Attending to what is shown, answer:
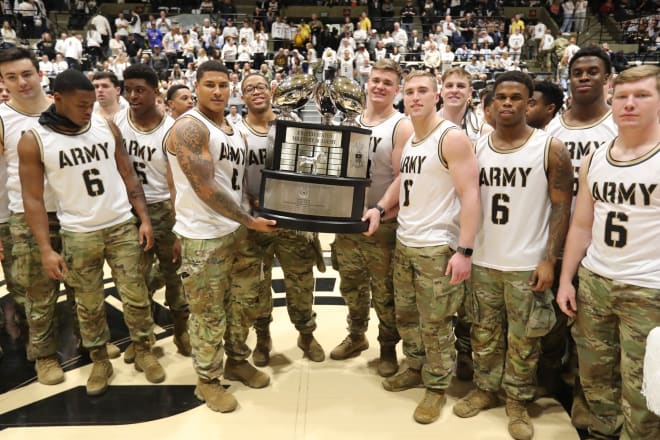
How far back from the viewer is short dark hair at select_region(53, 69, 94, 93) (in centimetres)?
306

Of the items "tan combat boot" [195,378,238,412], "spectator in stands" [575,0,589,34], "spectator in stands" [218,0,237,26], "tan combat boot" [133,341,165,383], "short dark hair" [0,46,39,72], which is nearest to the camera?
"tan combat boot" [195,378,238,412]

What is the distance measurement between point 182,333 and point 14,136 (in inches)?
69.5

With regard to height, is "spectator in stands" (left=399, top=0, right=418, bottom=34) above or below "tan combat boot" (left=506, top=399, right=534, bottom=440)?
above

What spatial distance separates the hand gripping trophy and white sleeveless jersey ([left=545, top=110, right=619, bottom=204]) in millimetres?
1208

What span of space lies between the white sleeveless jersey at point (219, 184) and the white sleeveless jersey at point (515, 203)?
144 cm

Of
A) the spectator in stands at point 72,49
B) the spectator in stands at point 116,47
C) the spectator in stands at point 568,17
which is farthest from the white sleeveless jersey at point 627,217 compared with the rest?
the spectator in stands at point 568,17

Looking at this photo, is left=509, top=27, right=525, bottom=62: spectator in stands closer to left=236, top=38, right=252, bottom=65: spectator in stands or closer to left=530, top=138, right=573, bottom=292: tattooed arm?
left=236, top=38, right=252, bottom=65: spectator in stands

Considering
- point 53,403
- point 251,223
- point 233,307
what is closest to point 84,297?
point 53,403

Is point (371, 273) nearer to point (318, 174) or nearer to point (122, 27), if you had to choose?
point (318, 174)

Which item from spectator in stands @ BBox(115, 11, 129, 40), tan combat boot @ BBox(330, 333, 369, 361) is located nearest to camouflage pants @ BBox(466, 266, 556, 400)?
tan combat boot @ BBox(330, 333, 369, 361)

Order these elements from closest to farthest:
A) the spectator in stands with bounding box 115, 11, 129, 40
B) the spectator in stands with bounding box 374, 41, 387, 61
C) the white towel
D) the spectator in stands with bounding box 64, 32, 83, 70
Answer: the white towel → the spectator in stands with bounding box 64, 32, 83, 70 → the spectator in stands with bounding box 374, 41, 387, 61 → the spectator in stands with bounding box 115, 11, 129, 40

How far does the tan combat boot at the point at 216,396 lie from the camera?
317 centimetres

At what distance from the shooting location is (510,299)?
113 inches

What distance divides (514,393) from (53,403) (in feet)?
9.20
